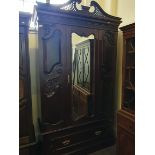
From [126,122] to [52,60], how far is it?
1142 millimetres

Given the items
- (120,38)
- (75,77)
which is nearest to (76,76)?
(75,77)

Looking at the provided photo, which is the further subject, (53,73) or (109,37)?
(109,37)

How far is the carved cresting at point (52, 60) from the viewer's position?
1.97m

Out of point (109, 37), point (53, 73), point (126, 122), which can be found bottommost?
point (126, 122)

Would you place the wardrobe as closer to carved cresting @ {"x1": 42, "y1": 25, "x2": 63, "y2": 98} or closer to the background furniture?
carved cresting @ {"x1": 42, "y1": 25, "x2": 63, "y2": 98}

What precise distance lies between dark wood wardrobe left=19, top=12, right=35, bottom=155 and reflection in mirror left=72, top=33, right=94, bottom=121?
1.94 feet

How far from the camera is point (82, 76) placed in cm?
234

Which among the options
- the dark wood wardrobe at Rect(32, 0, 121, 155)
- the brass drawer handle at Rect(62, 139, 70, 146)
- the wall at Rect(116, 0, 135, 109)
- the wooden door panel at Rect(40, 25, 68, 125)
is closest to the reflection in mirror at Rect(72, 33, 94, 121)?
the dark wood wardrobe at Rect(32, 0, 121, 155)

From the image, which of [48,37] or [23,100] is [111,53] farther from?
[23,100]

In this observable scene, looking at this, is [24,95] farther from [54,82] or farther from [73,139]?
[73,139]
